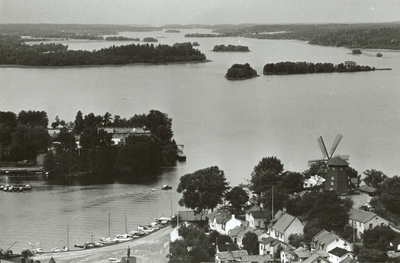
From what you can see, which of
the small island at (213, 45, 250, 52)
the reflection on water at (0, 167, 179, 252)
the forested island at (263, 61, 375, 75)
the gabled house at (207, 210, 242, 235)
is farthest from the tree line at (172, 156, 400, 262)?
the small island at (213, 45, 250, 52)

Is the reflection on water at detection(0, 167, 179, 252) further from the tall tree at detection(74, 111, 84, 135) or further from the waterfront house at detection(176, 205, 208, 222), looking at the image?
the tall tree at detection(74, 111, 84, 135)

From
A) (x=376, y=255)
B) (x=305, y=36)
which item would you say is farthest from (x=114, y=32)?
(x=376, y=255)

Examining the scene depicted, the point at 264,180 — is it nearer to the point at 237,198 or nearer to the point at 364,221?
the point at 237,198

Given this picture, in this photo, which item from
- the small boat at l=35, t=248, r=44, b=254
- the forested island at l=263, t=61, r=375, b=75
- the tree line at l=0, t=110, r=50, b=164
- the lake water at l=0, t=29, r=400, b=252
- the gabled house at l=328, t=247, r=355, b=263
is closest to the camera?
the gabled house at l=328, t=247, r=355, b=263

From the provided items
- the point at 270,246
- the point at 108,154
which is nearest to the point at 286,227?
the point at 270,246

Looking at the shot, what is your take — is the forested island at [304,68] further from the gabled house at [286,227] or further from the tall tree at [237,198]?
the gabled house at [286,227]

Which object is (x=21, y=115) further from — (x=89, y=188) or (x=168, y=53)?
(x=168, y=53)
